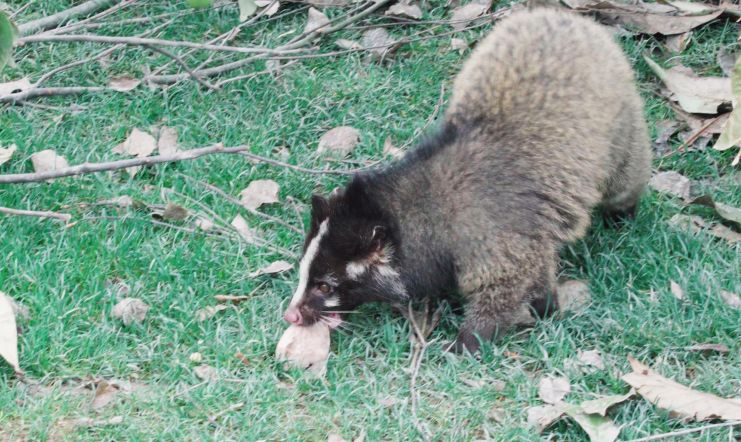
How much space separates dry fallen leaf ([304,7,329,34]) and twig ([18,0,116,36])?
4.24 feet

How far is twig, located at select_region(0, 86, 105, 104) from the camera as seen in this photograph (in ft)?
20.5

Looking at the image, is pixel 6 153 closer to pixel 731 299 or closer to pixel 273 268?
pixel 273 268

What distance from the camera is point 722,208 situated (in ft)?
18.4

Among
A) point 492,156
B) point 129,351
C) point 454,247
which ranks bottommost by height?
point 129,351

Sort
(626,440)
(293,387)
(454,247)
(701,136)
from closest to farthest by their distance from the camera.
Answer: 1. (626,440)
2. (293,387)
3. (454,247)
4. (701,136)

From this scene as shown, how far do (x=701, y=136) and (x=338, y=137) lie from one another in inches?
81.2

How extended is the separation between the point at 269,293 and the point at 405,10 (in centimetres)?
253

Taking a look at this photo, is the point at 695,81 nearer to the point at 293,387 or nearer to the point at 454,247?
the point at 454,247

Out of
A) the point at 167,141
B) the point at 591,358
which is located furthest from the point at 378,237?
the point at 167,141

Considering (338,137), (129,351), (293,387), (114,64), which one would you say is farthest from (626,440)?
(114,64)

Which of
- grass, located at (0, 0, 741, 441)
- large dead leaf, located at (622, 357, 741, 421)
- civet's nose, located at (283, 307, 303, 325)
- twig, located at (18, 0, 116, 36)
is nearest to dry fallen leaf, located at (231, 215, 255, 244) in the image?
grass, located at (0, 0, 741, 441)

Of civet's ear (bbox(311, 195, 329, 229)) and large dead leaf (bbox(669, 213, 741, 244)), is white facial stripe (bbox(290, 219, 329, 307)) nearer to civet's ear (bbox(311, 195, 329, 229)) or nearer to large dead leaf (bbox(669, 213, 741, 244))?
civet's ear (bbox(311, 195, 329, 229))

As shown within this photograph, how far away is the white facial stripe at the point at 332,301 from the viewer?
4926 millimetres

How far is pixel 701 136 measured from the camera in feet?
20.1
